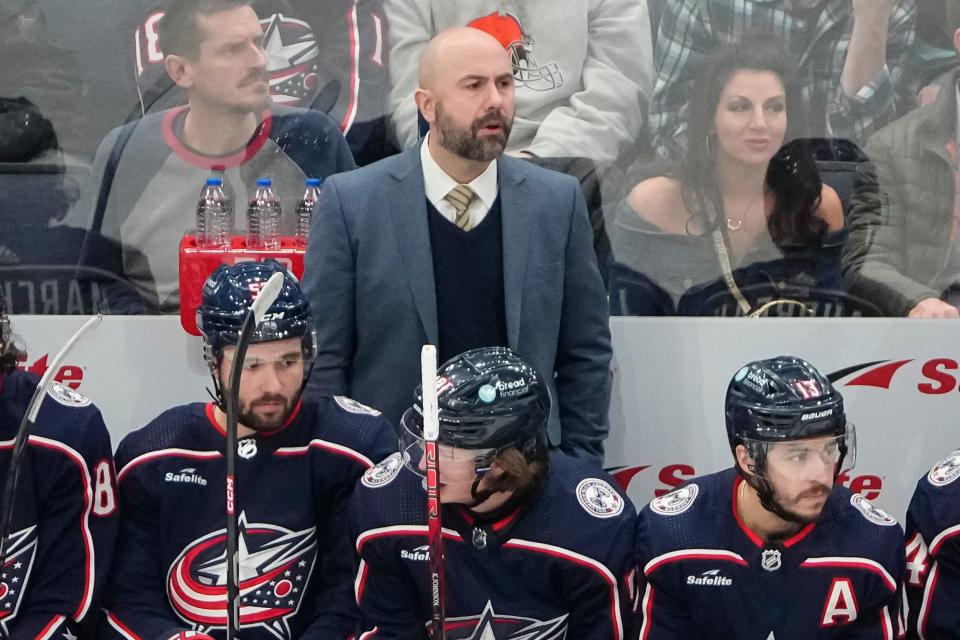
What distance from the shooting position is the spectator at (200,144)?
4.05 m

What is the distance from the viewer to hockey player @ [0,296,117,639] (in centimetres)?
279

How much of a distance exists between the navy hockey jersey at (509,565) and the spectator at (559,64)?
1580mm

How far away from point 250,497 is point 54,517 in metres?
0.38

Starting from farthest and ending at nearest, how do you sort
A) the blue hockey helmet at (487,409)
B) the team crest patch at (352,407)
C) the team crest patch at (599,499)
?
1. the team crest patch at (352,407)
2. the team crest patch at (599,499)
3. the blue hockey helmet at (487,409)

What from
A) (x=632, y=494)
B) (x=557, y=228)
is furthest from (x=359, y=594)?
(x=632, y=494)

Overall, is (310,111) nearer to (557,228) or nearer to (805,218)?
(557,228)

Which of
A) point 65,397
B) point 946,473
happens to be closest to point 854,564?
point 946,473

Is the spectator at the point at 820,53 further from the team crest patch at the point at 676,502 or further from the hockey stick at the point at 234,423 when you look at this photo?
the hockey stick at the point at 234,423

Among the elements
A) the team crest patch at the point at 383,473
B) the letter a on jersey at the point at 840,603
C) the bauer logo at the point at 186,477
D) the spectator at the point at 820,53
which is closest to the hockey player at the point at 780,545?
the letter a on jersey at the point at 840,603

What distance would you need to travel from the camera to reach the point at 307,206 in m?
3.96

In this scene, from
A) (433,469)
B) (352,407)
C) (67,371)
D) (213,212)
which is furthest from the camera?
(213,212)

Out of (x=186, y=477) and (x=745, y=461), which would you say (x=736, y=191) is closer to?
(x=745, y=461)

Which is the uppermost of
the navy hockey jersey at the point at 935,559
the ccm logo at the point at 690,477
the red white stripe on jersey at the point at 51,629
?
the navy hockey jersey at the point at 935,559

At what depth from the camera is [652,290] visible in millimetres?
4078
